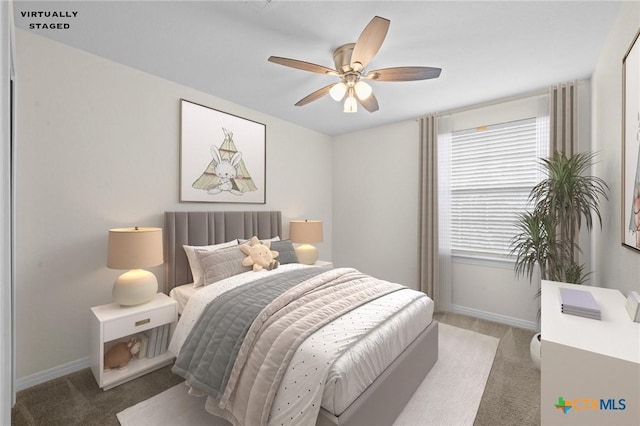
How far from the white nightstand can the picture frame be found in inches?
45.5

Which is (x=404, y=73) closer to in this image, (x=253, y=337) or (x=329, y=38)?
(x=329, y=38)

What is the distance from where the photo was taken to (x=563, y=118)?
9.18 ft

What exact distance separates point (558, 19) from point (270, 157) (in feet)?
10.3

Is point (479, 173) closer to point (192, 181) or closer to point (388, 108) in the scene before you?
point (388, 108)

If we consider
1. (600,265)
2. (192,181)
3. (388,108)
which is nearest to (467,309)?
(600,265)

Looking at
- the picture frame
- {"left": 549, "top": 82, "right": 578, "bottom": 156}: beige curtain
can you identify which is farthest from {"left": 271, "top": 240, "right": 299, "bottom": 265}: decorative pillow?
{"left": 549, "top": 82, "right": 578, "bottom": 156}: beige curtain

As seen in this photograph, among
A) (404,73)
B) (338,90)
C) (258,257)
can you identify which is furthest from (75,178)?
(404,73)

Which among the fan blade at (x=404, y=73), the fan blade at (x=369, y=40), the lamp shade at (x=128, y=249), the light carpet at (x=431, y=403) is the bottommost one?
the light carpet at (x=431, y=403)

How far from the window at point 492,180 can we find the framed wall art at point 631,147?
154 cm

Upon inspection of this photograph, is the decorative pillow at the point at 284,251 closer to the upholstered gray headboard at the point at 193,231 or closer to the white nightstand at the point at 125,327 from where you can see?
the upholstered gray headboard at the point at 193,231

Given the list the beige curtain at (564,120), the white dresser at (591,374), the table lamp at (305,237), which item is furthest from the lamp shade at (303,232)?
the white dresser at (591,374)

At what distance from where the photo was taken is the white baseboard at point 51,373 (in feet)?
6.59

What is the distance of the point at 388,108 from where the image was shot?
3.49 m

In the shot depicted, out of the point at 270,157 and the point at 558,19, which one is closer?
the point at 558,19
